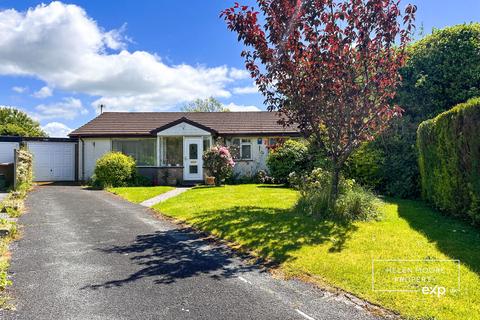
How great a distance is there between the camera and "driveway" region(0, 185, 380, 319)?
4301 millimetres

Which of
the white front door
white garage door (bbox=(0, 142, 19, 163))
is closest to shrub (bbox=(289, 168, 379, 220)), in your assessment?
the white front door

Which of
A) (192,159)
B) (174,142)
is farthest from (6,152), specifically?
(192,159)

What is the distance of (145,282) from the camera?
5.27 metres

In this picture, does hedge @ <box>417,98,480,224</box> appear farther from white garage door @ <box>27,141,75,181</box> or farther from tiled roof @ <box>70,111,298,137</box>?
white garage door @ <box>27,141,75,181</box>

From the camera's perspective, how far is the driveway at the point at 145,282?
4.30m

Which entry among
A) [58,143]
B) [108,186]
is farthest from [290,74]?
[58,143]

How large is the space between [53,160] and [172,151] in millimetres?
8082

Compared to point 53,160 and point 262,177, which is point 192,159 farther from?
point 53,160

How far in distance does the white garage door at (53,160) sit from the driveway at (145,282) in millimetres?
16881

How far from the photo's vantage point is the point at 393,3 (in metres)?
8.98

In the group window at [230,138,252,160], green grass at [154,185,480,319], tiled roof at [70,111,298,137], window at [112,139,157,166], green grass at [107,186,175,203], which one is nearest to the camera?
green grass at [154,185,480,319]

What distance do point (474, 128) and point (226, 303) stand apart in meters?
6.91

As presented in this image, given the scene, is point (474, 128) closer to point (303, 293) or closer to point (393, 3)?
point (393, 3)

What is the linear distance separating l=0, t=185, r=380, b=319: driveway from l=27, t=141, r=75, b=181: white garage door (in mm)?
16881
